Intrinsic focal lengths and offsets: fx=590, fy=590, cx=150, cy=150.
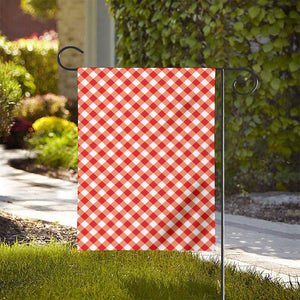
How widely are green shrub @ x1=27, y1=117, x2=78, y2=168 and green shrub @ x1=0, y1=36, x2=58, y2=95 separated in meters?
3.52

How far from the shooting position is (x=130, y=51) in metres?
7.31

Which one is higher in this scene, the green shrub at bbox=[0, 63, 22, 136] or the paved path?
the green shrub at bbox=[0, 63, 22, 136]

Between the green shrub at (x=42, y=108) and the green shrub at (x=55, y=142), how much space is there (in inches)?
49.7

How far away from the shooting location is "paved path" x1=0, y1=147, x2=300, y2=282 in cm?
418

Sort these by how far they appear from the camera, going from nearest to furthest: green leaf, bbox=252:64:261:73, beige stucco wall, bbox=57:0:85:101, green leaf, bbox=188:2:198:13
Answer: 1. green leaf, bbox=252:64:261:73
2. green leaf, bbox=188:2:198:13
3. beige stucco wall, bbox=57:0:85:101

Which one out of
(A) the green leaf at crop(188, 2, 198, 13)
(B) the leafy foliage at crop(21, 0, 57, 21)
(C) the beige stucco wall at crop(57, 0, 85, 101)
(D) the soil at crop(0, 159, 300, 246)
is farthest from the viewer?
(B) the leafy foliage at crop(21, 0, 57, 21)

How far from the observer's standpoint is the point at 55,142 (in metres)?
9.13

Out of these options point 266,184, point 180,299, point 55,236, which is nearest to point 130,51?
point 266,184

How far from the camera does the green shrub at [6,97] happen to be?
505 cm

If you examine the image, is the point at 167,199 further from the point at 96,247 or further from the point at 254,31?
the point at 254,31

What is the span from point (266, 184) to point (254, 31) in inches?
73.5

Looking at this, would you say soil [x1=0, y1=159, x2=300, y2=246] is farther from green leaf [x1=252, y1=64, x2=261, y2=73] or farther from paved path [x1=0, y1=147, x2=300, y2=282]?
green leaf [x1=252, y1=64, x2=261, y2=73]

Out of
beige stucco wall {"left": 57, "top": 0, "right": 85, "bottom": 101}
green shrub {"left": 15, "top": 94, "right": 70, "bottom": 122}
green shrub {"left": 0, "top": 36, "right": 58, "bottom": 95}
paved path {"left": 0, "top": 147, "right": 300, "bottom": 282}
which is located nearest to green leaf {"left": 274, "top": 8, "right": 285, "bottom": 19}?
paved path {"left": 0, "top": 147, "right": 300, "bottom": 282}

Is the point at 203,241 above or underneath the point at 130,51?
underneath
